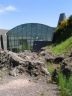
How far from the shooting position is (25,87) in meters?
11.7

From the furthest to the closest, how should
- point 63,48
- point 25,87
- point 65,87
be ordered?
1. point 63,48
2. point 25,87
3. point 65,87

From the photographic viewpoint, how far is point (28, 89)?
1124cm

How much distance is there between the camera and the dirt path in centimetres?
1053

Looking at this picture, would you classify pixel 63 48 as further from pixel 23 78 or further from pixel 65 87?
pixel 65 87

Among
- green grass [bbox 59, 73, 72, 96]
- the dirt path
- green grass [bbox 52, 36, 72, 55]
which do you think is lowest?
the dirt path

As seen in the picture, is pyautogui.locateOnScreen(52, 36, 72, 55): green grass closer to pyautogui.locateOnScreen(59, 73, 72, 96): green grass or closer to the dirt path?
the dirt path

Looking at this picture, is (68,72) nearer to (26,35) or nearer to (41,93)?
(41,93)

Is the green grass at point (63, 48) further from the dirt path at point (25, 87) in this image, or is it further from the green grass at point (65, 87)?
the green grass at point (65, 87)

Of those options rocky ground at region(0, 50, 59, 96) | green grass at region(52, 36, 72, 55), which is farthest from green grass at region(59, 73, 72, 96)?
green grass at region(52, 36, 72, 55)

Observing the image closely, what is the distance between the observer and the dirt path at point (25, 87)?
1053 centimetres

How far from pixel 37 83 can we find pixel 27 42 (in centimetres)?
3684

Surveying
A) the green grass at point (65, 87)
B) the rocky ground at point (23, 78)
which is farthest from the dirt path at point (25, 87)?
the green grass at point (65, 87)

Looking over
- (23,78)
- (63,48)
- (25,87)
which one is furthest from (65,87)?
(63,48)

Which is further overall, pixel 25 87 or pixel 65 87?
pixel 25 87
